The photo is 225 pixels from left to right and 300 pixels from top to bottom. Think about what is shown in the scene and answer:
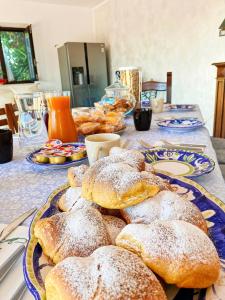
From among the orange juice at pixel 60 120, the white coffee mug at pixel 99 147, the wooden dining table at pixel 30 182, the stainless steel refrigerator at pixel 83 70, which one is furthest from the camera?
the stainless steel refrigerator at pixel 83 70

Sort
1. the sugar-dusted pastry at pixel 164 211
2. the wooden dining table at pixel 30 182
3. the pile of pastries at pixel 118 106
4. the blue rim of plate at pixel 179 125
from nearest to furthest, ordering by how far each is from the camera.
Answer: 1. the sugar-dusted pastry at pixel 164 211
2. the wooden dining table at pixel 30 182
3. the blue rim of plate at pixel 179 125
4. the pile of pastries at pixel 118 106

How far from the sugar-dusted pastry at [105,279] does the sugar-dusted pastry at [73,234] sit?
3 cm

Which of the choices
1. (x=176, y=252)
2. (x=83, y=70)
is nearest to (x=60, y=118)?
(x=176, y=252)

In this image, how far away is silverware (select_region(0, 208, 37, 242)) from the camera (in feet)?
1.47

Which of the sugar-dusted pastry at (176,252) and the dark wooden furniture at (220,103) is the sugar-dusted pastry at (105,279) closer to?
the sugar-dusted pastry at (176,252)

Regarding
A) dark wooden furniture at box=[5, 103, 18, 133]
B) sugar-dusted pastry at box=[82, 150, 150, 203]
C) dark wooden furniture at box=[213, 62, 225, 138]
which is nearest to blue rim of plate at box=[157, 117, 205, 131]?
sugar-dusted pastry at box=[82, 150, 150, 203]

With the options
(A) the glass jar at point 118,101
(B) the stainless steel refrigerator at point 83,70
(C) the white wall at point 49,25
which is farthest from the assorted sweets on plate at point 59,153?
(C) the white wall at point 49,25

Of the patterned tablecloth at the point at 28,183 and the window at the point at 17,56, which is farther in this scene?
the window at the point at 17,56

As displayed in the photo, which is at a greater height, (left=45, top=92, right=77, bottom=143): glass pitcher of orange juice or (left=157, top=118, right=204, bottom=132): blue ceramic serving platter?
(left=45, top=92, right=77, bottom=143): glass pitcher of orange juice

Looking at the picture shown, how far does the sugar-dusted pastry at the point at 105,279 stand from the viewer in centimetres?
23

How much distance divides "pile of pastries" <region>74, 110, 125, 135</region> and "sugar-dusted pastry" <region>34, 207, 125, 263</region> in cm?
73

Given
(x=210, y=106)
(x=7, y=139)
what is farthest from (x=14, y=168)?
(x=210, y=106)

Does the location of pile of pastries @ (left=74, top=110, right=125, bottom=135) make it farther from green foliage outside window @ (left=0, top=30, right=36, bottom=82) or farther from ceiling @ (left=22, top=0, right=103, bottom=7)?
ceiling @ (left=22, top=0, right=103, bottom=7)

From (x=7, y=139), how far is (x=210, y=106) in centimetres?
253
